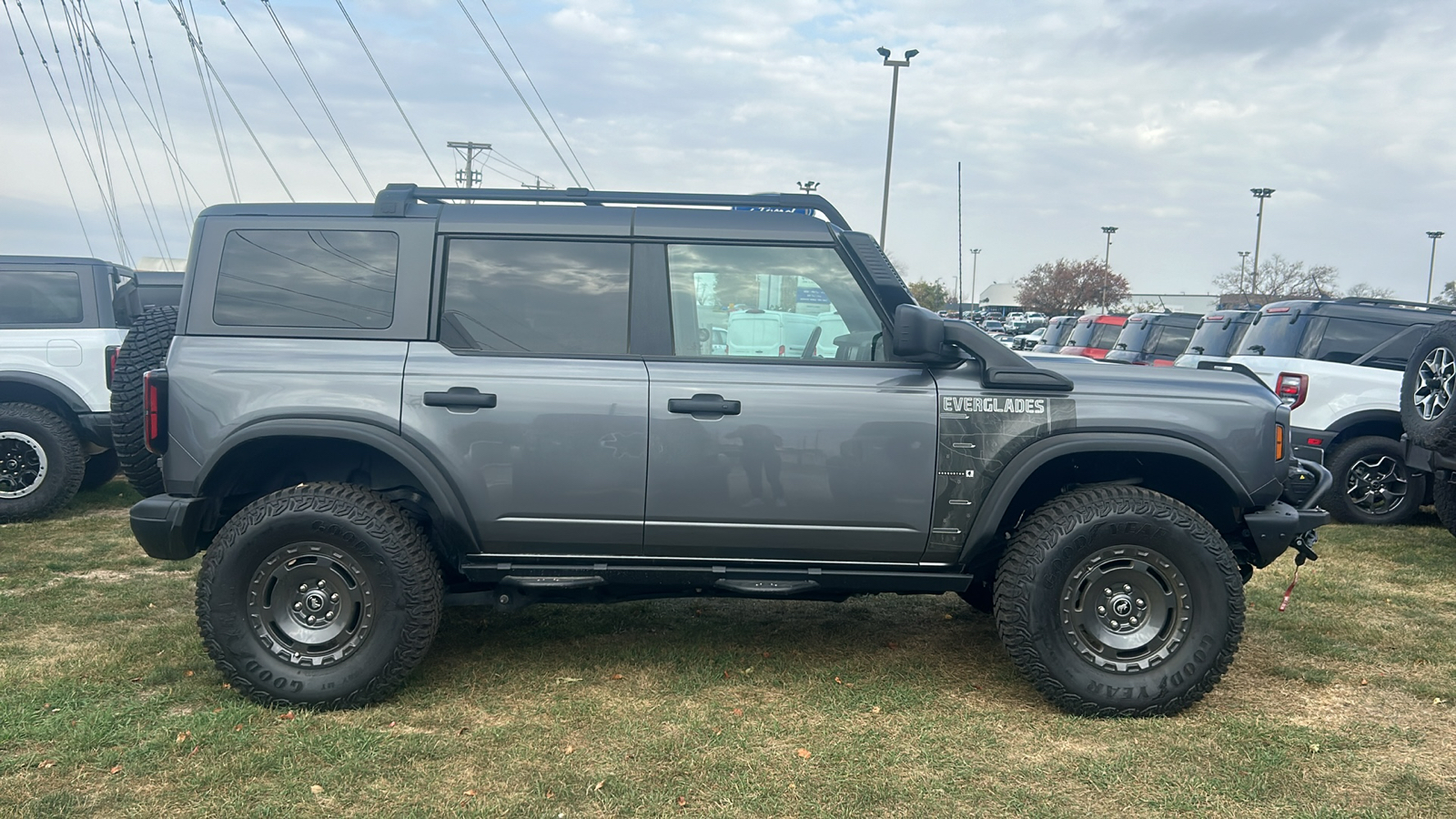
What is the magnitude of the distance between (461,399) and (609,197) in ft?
3.74

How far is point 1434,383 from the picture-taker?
6.72m

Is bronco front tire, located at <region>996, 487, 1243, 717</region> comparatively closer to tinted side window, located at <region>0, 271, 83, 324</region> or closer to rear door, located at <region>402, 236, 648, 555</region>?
rear door, located at <region>402, 236, 648, 555</region>

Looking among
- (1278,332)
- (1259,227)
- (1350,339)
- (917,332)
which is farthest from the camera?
(1259,227)

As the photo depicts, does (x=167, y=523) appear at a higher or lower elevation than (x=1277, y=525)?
lower

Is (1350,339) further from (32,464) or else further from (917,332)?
(32,464)

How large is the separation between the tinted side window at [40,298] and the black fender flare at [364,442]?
17.5 feet

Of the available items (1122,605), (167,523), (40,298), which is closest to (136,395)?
(167,523)

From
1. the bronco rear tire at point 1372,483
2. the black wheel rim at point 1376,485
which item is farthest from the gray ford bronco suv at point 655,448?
the black wheel rim at point 1376,485

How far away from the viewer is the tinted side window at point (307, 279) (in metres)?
4.24

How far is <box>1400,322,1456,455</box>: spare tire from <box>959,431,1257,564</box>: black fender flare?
10.7ft

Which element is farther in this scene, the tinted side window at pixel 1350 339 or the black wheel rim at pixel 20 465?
the tinted side window at pixel 1350 339

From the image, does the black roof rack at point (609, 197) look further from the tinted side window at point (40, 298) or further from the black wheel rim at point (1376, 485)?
the black wheel rim at point (1376, 485)

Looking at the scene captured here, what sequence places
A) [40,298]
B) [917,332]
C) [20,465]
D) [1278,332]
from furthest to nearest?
[1278,332] < [40,298] < [20,465] < [917,332]

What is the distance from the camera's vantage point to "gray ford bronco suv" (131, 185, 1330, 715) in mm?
4090
